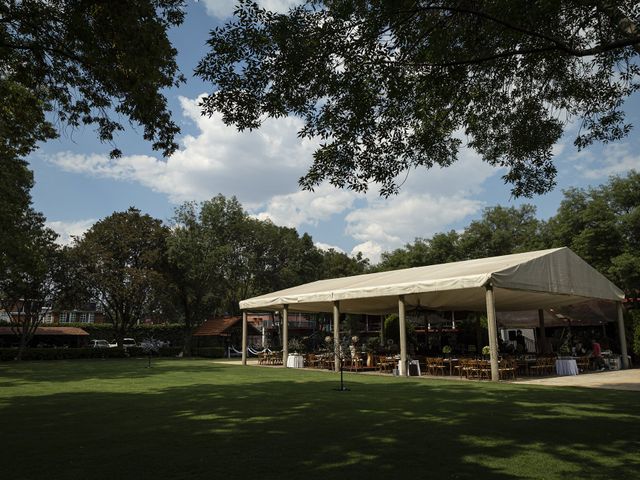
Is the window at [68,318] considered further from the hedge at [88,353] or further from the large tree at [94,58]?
the large tree at [94,58]

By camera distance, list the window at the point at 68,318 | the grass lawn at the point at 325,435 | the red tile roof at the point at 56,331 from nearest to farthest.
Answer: the grass lawn at the point at 325,435
the red tile roof at the point at 56,331
the window at the point at 68,318

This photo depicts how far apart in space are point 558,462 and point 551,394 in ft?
20.2

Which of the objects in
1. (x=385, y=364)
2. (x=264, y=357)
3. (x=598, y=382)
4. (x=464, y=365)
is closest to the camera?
(x=598, y=382)

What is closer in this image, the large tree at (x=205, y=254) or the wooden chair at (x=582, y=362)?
the wooden chair at (x=582, y=362)

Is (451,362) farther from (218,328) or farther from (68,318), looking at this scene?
(68,318)

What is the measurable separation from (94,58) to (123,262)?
3036 centimetres

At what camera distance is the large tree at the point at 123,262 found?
33594mm

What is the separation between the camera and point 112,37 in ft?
23.9

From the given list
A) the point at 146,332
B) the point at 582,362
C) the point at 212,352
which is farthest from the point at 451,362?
the point at 146,332

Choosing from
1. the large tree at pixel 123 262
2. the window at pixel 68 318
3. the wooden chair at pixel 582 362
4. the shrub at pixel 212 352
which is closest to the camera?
the wooden chair at pixel 582 362

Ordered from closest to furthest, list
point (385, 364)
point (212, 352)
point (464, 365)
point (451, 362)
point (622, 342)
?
point (464, 365)
point (451, 362)
point (385, 364)
point (622, 342)
point (212, 352)

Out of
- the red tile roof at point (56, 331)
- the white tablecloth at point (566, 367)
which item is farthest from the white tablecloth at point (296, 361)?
the red tile roof at point (56, 331)

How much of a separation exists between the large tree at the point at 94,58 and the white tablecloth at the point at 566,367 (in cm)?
1339

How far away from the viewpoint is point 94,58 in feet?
25.6
